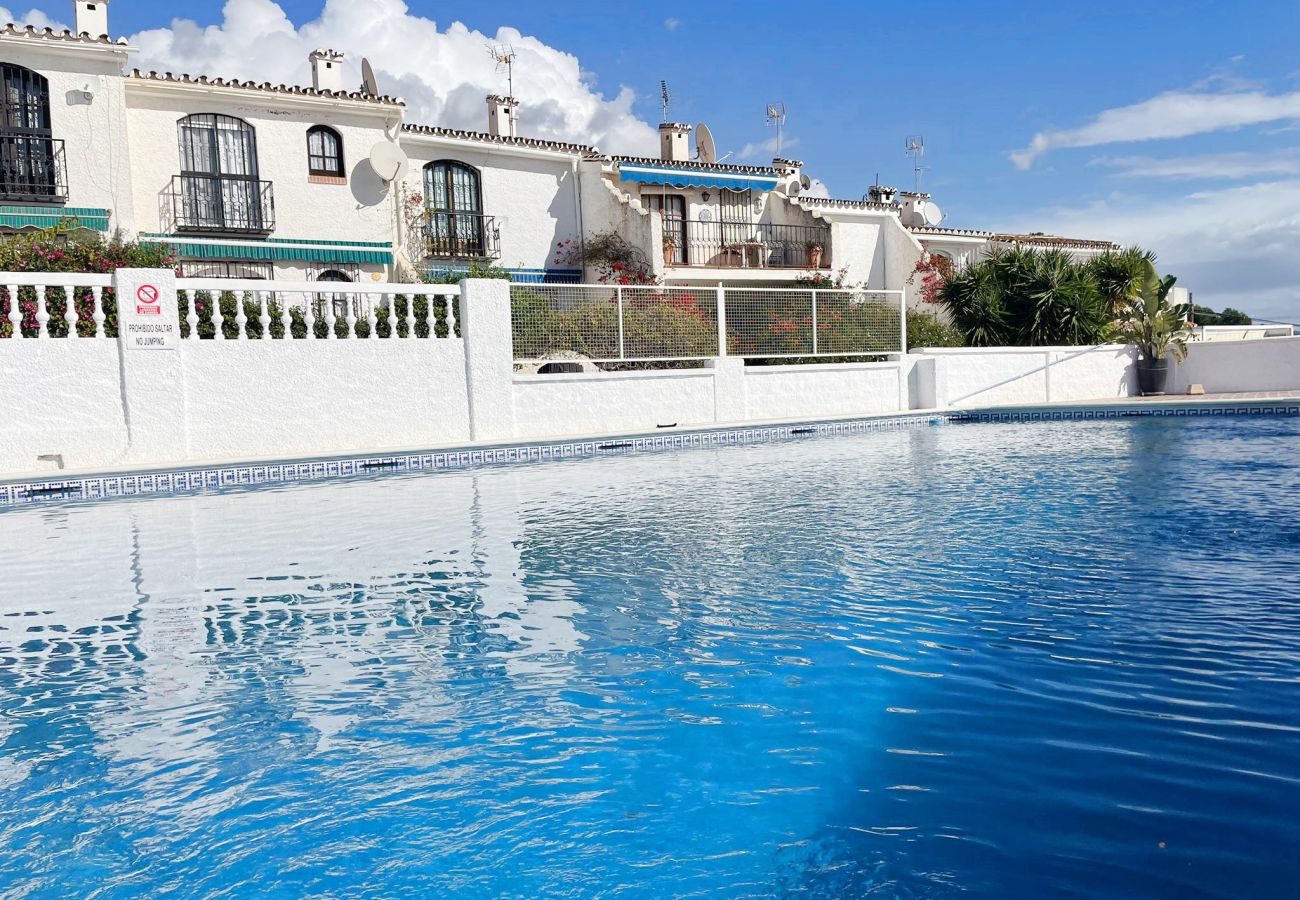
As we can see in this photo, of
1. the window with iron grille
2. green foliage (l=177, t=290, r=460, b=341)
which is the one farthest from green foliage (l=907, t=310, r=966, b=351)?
the window with iron grille

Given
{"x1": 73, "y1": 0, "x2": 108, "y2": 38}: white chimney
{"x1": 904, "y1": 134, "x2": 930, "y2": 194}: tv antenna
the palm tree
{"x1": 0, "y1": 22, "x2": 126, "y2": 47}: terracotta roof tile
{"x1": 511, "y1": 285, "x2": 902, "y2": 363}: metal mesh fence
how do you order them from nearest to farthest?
{"x1": 511, "y1": 285, "x2": 902, "y2": 363}: metal mesh fence → {"x1": 0, "y1": 22, "x2": 126, "y2": 47}: terracotta roof tile → {"x1": 73, "y1": 0, "x2": 108, "y2": 38}: white chimney → the palm tree → {"x1": 904, "y1": 134, "x2": 930, "y2": 194}: tv antenna

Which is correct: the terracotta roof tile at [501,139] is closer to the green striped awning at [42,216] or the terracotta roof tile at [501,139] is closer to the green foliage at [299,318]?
the green striped awning at [42,216]

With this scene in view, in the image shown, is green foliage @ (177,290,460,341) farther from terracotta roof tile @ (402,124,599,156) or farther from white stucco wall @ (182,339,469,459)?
terracotta roof tile @ (402,124,599,156)

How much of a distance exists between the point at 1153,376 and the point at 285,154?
23.9m

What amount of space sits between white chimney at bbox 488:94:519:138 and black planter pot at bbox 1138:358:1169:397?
69.2 ft

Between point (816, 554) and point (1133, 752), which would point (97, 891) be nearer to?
point (1133, 752)

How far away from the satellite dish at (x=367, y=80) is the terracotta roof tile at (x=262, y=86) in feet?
4.59

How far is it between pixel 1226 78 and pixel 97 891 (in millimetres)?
33164

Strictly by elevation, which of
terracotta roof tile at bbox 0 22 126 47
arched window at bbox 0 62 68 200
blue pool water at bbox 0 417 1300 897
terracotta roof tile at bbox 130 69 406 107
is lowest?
blue pool water at bbox 0 417 1300 897

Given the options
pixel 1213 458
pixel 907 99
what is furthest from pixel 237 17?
pixel 1213 458

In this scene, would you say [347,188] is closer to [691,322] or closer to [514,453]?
[691,322]

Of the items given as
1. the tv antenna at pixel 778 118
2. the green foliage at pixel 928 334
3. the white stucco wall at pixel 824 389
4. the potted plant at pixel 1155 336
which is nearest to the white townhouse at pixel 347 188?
the tv antenna at pixel 778 118

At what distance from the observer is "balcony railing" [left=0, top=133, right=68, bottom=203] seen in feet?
77.7

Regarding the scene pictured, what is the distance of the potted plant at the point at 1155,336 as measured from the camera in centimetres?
2530
